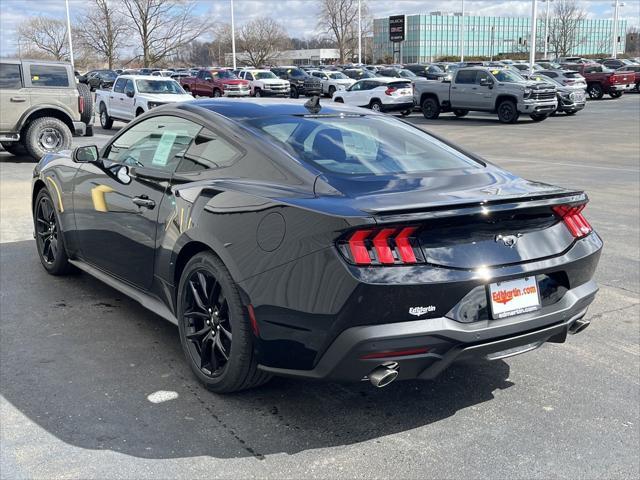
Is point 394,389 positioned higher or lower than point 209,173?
lower

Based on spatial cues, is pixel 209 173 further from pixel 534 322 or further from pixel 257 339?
pixel 534 322

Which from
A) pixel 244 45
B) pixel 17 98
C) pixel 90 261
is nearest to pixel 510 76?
pixel 17 98

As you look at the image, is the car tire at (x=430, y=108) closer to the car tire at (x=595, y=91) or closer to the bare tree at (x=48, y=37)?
the car tire at (x=595, y=91)

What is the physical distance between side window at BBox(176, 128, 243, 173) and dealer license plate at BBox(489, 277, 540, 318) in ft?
5.11

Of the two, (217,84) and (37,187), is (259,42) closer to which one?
(217,84)

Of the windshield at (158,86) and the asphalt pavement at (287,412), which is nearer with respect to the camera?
the asphalt pavement at (287,412)

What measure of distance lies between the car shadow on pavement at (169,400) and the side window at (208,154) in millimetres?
1187

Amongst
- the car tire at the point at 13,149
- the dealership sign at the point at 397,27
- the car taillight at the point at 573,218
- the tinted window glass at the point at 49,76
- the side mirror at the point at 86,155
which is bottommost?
the car tire at the point at 13,149

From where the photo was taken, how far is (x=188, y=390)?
3857mm

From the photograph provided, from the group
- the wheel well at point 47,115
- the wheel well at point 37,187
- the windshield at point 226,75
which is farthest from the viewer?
the windshield at point 226,75

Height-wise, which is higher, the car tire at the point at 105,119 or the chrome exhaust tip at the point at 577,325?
the car tire at the point at 105,119

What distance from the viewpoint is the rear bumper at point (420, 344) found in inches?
119

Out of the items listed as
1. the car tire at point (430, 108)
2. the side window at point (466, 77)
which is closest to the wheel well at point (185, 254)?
the side window at point (466, 77)

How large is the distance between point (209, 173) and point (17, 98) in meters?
11.9
